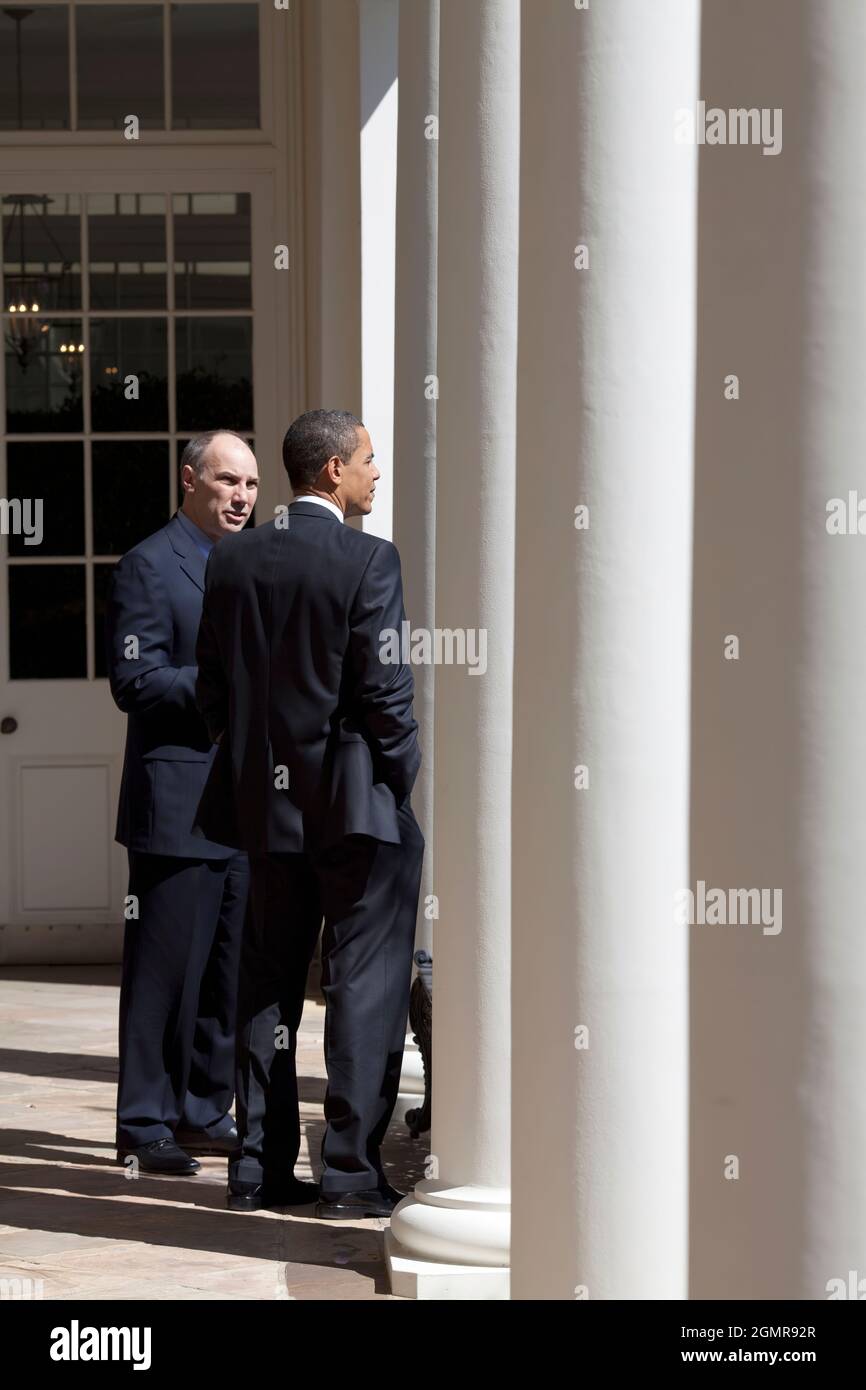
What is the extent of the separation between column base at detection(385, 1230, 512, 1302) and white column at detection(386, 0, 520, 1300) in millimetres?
11

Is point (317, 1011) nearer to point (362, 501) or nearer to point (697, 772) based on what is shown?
point (362, 501)

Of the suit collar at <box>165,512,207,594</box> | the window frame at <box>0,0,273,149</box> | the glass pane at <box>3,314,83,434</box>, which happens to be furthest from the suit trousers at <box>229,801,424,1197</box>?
the window frame at <box>0,0,273,149</box>

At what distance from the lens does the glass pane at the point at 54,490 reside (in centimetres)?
884

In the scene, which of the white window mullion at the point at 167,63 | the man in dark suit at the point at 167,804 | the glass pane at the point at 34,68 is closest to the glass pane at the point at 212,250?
the white window mullion at the point at 167,63

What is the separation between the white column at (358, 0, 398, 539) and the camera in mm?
6887

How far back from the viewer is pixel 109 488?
8.87 metres

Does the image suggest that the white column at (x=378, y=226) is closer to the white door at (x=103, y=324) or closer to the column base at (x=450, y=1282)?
the white door at (x=103, y=324)

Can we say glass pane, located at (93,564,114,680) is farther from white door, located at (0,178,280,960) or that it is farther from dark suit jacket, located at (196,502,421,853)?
dark suit jacket, located at (196,502,421,853)

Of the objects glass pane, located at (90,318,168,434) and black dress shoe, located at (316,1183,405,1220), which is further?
glass pane, located at (90,318,168,434)

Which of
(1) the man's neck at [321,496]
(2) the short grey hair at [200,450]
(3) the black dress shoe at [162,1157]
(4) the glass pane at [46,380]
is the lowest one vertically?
(3) the black dress shoe at [162,1157]

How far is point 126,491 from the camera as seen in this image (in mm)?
8859

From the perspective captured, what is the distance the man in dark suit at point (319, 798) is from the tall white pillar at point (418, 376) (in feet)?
2.26

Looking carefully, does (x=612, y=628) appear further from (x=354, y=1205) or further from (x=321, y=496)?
(x=354, y=1205)

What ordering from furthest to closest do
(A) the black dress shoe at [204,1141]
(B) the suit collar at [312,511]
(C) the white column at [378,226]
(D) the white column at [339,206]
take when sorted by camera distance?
(D) the white column at [339,206] < (C) the white column at [378,226] < (A) the black dress shoe at [204,1141] < (B) the suit collar at [312,511]
